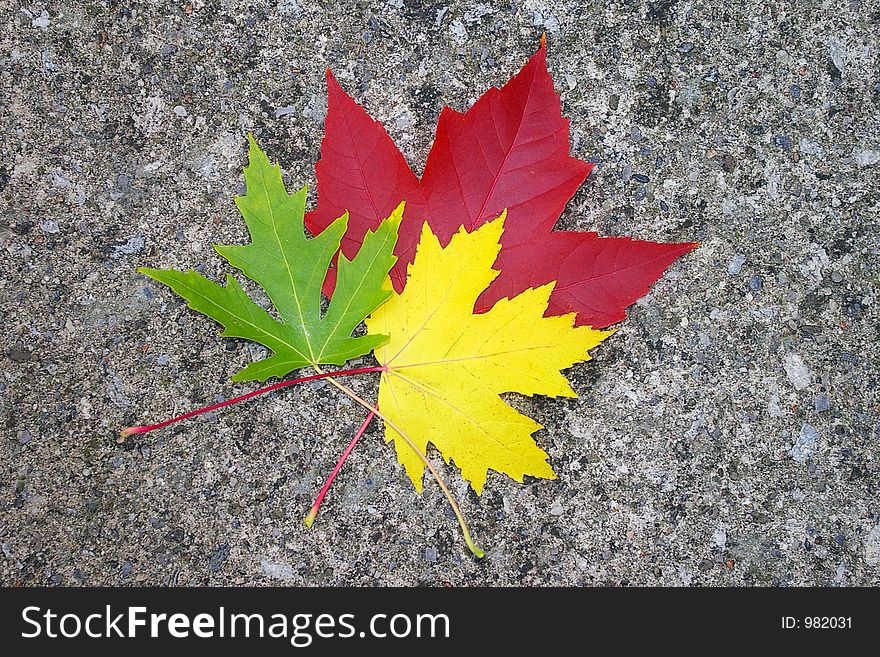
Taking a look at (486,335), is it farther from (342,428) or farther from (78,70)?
(78,70)

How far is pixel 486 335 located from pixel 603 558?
1.19ft

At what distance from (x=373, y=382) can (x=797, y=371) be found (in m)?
0.60

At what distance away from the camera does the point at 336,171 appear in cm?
92

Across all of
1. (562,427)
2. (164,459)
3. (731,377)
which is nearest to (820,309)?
(731,377)

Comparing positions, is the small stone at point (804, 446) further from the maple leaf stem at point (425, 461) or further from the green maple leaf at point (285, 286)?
the green maple leaf at point (285, 286)

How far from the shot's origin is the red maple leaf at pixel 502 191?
2.97 ft

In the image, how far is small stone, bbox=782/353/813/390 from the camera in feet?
3.28

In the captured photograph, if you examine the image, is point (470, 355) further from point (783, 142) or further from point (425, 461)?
point (783, 142)

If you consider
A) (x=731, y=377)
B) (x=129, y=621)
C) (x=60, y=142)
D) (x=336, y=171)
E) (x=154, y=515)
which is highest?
(x=60, y=142)

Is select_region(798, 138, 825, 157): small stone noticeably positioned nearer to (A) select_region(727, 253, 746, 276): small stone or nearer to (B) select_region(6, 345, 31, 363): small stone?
(A) select_region(727, 253, 746, 276): small stone

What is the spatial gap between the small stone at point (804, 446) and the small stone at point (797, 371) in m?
0.06

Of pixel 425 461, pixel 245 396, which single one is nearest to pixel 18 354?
pixel 245 396

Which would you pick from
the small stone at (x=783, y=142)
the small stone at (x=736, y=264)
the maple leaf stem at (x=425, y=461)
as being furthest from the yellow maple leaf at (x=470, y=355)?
the small stone at (x=783, y=142)

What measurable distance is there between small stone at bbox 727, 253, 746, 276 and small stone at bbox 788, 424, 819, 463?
243 millimetres
